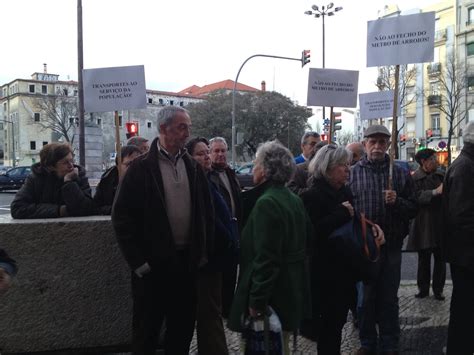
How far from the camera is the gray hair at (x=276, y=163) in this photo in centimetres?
324

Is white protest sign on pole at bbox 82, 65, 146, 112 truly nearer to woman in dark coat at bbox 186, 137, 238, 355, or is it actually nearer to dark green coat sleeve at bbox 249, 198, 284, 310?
woman in dark coat at bbox 186, 137, 238, 355

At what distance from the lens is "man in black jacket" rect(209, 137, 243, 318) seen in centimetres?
422

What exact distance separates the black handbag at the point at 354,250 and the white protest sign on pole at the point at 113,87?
105 inches

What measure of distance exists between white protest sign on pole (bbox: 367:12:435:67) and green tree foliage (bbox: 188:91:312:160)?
5119 centimetres

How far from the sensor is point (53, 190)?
407 centimetres

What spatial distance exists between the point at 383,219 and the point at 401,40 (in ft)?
6.19

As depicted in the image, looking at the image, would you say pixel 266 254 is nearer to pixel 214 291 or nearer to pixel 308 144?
pixel 214 291

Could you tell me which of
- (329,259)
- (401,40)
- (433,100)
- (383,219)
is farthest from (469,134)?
(433,100)

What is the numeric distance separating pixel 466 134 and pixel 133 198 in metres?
2.51

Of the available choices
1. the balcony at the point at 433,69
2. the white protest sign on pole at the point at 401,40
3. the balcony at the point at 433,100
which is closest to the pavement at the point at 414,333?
the white protest sign on pole at the point at 401,40

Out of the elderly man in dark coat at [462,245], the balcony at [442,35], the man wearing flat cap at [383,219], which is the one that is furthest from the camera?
the balcony at [442,35]

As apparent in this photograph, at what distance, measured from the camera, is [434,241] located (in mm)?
5926

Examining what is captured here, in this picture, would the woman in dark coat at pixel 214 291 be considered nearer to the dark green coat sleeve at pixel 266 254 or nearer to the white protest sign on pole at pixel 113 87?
the dark green coat sleeve at pixel 266 254

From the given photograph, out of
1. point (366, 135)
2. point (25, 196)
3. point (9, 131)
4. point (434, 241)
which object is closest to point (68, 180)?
point (25, 196)
